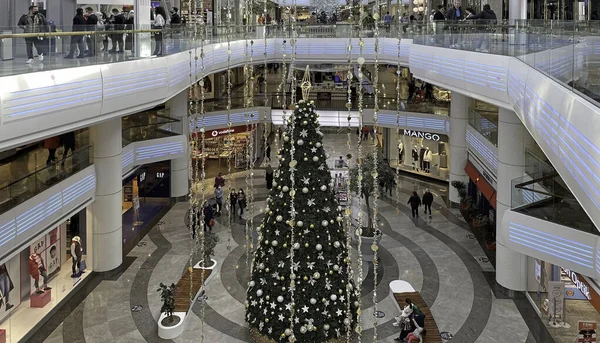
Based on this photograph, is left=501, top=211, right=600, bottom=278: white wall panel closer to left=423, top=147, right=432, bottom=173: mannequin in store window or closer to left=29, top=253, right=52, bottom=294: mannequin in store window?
left=29, top=253, right=52, bottom=294: mannequin in store window

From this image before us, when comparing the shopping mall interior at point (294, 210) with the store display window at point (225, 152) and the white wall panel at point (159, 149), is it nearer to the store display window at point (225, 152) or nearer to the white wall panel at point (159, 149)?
the white wall panel at point (159, 149)

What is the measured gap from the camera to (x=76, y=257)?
12828 mm

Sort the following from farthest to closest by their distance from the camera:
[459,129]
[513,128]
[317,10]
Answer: [317,10], [459,129], [513,128]

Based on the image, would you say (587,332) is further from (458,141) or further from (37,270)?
(458,141)

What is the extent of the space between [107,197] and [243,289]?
408 cm

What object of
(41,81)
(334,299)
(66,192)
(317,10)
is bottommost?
Result: (334,299)

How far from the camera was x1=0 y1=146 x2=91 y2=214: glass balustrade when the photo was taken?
9.52m

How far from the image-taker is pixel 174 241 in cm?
1584

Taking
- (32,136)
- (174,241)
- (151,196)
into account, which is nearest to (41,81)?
(32,136)

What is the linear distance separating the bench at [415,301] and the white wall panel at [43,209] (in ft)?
24.0

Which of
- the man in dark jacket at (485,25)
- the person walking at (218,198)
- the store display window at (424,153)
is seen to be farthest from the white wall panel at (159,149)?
the store display window at (424,153)

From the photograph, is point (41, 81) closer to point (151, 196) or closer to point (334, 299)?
point (334, 299)

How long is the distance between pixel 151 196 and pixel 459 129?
454 inches

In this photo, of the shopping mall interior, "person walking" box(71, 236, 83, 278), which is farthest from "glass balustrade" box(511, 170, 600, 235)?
"person walking" box(71, 236, 83, 278)
